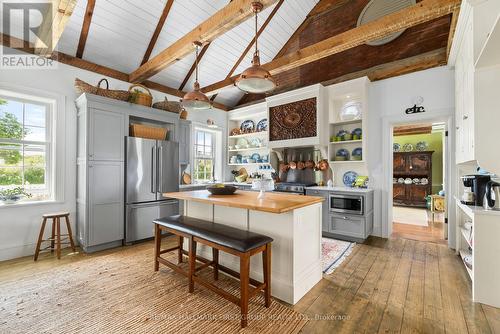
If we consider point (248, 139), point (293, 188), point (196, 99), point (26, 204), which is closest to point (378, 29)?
point (196, 99)

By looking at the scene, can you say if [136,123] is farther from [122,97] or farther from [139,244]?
[139,244]

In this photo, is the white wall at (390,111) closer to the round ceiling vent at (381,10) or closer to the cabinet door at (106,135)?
the round ceiling vent at (381,10)

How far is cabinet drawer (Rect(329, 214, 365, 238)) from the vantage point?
3.73 m

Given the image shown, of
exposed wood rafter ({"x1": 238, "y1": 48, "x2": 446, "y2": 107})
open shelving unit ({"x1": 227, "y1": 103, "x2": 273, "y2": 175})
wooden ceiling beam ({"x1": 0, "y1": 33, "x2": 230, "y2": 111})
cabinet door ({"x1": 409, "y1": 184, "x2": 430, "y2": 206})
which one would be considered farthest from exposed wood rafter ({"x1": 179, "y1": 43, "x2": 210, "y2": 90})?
cabinet door ({"x1": 409, "y1": 184, "x2": 430, "y2": 206})

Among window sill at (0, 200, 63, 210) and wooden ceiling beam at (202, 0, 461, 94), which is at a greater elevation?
wooden ceiling beam at (202, 0, 461, 94)

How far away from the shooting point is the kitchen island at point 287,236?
211 centimetres

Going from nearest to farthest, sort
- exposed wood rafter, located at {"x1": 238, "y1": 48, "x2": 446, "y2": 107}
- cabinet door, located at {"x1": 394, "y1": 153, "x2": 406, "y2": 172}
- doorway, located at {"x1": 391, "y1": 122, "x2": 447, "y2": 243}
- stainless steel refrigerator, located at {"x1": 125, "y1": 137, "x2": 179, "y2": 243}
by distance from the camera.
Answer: exposed wood rafter, located at {"x1": 238, "y1": 48, "x2": 446, "y2": 107} → stainless steel refrigerator, located at {"x1": 125, "y1": 137, "x2": 179, "y2": 243} → doorway, located at {"x1": 391, "y1": 122, "x2": 447, "y2": 243} → cabinet door, located at {"x1": 394, "y1": 153, "x2": 406, "y2": 172}

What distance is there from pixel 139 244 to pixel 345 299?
3.20 m

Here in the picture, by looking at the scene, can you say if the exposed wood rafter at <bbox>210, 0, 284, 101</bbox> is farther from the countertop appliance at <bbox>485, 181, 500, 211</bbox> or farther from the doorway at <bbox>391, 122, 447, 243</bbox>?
the doorway at <bbox>391, 122, 447, 243</bbox>

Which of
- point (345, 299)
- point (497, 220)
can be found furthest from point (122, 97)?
point (497, 220)

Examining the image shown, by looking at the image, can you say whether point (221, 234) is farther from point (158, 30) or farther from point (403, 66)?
point (403, 66)

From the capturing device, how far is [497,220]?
6.77ft

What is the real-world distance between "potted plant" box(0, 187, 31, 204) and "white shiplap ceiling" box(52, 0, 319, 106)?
7.23ft

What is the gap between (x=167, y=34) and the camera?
3.82 metres
